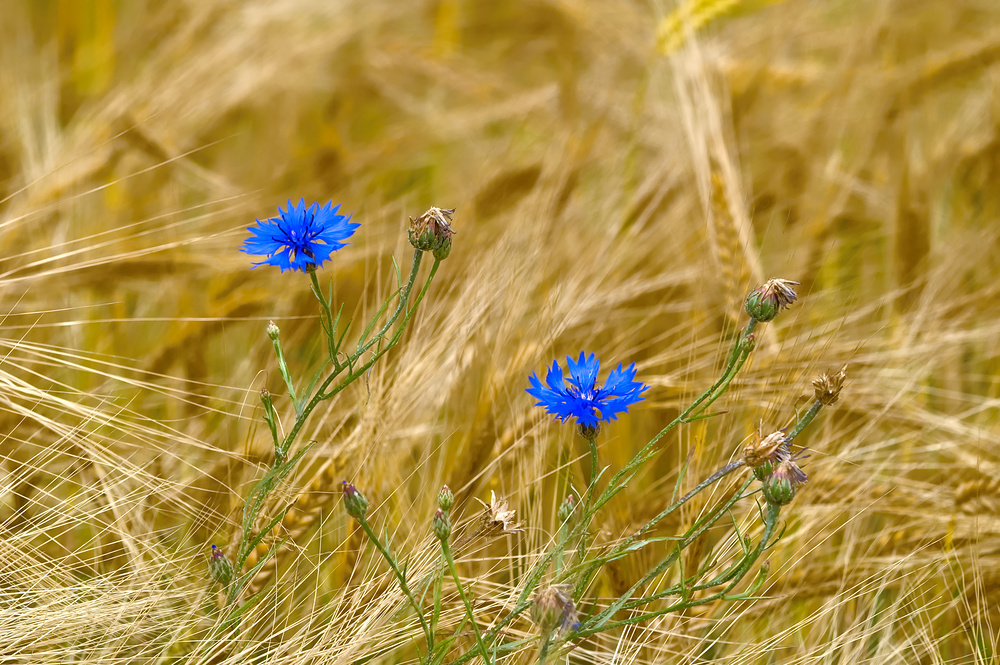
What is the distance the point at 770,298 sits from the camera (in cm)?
59

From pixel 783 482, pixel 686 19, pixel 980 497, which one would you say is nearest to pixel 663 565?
pixel 783 482

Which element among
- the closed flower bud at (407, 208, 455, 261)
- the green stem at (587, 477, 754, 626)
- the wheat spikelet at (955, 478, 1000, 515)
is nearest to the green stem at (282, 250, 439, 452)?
the closed flower bud at (407, 208, 455, 261)

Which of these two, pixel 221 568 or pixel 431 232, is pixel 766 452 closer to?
pixel 431 232

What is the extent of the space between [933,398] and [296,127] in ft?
4.19

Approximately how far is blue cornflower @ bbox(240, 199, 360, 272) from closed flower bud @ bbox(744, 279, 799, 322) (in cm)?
27

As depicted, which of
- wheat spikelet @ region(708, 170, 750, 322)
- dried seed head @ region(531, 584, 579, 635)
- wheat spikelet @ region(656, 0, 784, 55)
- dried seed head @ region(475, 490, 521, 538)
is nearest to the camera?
dried seed head @ region(531, 584, 579, 635)

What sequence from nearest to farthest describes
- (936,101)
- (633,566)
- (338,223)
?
(338,223), (633,566), (936,101)

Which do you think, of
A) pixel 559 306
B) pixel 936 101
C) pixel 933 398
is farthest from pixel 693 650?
pixel 936 101

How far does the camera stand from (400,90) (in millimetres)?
1813

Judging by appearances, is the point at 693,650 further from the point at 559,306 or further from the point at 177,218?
the point at 177,218

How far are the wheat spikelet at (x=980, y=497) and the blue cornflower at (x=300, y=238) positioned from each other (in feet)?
2.15

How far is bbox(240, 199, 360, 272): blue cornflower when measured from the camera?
1.91 ft

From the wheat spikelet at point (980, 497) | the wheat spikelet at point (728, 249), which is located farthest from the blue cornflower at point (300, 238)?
the wheat spikelet at point (980, 497)

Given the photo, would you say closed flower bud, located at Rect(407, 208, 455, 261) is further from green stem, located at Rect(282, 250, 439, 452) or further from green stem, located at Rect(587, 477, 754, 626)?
green stem, located at Rect(587, 477, 754, 626)
